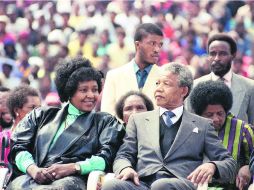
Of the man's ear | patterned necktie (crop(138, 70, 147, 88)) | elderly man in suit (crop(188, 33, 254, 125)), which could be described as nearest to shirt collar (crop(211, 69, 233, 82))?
elderly man in suit (crop(188, 33, 254, 125))

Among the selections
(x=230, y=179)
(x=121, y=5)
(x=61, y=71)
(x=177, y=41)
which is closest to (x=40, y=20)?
(x=121, y=5)

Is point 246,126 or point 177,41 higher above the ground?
point 177,41

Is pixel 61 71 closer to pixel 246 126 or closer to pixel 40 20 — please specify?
pixel 246 126

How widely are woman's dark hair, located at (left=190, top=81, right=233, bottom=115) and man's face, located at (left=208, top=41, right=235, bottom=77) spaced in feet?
3.53

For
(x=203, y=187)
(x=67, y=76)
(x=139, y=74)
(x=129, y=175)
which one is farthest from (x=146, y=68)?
(x=203, y=187)

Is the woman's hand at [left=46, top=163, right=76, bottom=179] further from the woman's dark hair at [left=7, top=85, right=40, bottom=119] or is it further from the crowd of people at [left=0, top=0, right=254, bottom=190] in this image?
the woman's dark hair at [left=7, top=85, right=40, bottom=119]

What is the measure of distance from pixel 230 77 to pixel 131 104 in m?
1.31

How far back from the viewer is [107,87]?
951cm

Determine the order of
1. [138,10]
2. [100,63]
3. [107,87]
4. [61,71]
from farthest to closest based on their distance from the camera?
[138,10]
[100,63]
[107,87]
[61,71]

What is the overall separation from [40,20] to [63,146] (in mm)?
9072

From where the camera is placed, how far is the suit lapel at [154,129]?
7453mm

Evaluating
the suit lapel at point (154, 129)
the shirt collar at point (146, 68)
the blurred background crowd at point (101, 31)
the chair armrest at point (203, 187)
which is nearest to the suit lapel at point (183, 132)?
the suit lapel at point (154, 129)

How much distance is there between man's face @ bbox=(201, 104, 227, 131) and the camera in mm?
8062

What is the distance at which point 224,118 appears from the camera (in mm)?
8102
